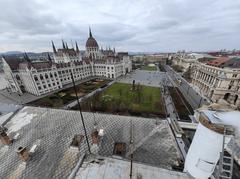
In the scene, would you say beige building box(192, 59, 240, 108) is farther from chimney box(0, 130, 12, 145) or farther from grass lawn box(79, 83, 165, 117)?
chimney box(0, 130, 12, 145)

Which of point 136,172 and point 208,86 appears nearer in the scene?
point 136,172

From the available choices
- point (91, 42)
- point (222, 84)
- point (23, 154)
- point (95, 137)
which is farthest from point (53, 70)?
point (222, 84)

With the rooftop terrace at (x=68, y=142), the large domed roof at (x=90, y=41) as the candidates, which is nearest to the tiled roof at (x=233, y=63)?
the rooftop terrace at (x=68, y=142)

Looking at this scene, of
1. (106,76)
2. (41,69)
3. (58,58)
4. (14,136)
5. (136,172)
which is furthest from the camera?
(58,58)

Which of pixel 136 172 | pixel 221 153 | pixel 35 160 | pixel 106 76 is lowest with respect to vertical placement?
pixel 106 76

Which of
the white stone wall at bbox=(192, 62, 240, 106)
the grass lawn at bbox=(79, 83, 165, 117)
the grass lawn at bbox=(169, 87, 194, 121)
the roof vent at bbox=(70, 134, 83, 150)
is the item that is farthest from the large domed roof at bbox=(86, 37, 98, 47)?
the roof vent at bbox=(70, 134, 83, 150)

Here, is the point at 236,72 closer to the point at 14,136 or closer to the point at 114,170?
the point at 114,170

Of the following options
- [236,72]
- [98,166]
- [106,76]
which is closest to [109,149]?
[98,166]

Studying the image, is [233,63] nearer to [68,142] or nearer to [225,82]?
[225,82]

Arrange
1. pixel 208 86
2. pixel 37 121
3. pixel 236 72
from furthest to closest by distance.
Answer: pixel 208 86
pixel 236 72
pixel 37 121
